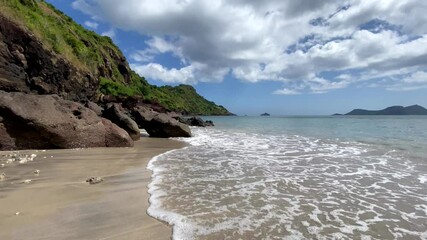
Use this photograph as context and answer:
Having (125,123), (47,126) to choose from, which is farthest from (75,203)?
(125,123)

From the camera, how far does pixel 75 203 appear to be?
572cm

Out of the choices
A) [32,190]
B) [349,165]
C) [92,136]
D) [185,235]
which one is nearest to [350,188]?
[349,165]

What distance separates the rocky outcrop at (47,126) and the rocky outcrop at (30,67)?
5.90m

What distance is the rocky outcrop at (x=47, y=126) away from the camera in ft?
40.5

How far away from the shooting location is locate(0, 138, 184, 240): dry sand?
14.5 feet

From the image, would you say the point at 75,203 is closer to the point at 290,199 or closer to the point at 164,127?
the point at 290,199

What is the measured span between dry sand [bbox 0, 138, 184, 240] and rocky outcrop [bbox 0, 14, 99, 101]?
11.2 m

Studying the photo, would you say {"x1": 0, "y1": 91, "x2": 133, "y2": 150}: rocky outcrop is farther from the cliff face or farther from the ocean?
the cliff face

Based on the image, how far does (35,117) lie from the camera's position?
12.6 meters

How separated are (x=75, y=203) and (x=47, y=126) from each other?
28.1ft

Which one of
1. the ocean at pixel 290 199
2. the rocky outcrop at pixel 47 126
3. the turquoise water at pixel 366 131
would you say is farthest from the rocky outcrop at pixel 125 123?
the turquoise water at pixel 366 131

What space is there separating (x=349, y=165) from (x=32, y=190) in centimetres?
973

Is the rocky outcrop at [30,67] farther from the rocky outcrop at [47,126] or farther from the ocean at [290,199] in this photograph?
the ocean at [290,199]

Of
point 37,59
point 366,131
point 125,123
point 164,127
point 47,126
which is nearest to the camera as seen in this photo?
point 47,126
